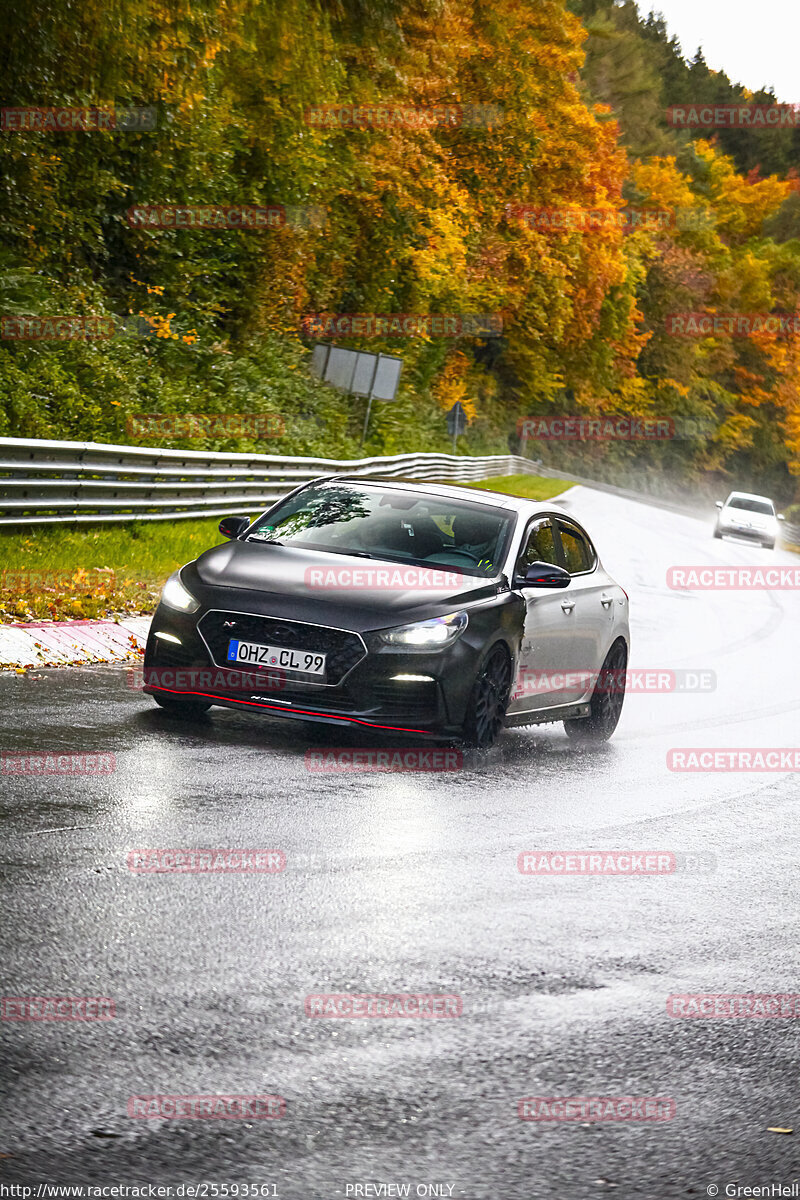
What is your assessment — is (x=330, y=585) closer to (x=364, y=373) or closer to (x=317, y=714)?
(x=317, y=714)

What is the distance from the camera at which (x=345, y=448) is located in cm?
3659

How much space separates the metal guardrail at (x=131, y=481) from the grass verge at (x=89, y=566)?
169mm

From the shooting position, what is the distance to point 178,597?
9492 mm

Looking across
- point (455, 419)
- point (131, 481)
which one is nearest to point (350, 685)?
point (131, 481)

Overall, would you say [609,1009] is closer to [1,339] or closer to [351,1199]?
[351,1199]

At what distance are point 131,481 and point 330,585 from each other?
934 centimetres

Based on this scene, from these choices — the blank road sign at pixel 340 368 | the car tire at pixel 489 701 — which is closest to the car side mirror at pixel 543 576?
the car tire at pixel 489 701

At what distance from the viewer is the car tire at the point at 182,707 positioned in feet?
31.6

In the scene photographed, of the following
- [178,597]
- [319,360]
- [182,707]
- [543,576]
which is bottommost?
[319,360]

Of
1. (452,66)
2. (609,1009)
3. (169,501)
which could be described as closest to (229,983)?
(609,1009)

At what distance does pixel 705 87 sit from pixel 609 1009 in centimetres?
11983

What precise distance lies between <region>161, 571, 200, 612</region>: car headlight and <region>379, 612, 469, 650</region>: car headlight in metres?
1.16

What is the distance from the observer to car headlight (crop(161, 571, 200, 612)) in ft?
30.7

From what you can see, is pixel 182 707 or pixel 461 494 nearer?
pixel 182 707
